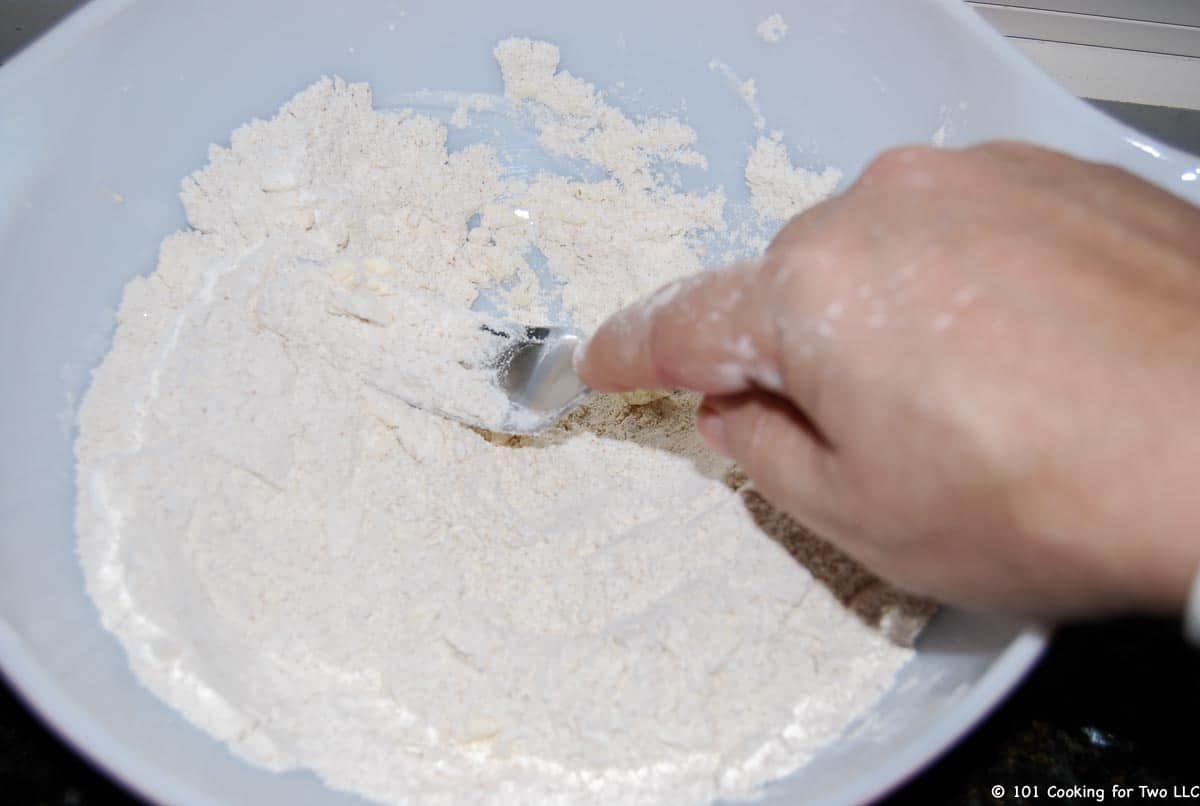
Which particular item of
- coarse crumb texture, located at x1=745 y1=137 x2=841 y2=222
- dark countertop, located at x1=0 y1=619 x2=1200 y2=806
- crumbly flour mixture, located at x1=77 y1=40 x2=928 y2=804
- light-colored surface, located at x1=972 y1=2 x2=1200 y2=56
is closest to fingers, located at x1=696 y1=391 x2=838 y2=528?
crumbly flour mixture, located at x1=77 y1=40 x2=928 y2=804

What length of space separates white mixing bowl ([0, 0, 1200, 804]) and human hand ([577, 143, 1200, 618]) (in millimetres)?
167

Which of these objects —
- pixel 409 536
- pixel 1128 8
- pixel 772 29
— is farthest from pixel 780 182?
pixel 409 536

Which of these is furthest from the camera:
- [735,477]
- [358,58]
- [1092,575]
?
[358,58]

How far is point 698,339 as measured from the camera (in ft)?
2.64

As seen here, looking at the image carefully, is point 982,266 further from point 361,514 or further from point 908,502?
point 361,514

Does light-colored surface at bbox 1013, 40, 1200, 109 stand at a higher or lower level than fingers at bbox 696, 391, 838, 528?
lower

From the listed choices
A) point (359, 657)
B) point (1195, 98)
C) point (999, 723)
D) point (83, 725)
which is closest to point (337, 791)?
point (359, 657)

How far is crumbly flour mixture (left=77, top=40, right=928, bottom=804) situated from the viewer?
2.98 ft

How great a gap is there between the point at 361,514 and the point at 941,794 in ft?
2.26

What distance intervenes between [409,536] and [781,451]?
18.5 inches

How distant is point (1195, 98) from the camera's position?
1431 mm

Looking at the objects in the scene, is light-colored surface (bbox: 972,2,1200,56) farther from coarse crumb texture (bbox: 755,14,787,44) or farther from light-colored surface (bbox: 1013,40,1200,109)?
coarse crumb texture (bbox: 755,14,787,44)

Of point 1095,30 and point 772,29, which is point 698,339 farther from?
point 1095,30

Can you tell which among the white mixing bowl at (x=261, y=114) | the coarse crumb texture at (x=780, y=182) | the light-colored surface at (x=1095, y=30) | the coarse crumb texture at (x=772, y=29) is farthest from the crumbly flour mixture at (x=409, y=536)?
the light-colored surface at (x=1095, y=30)
